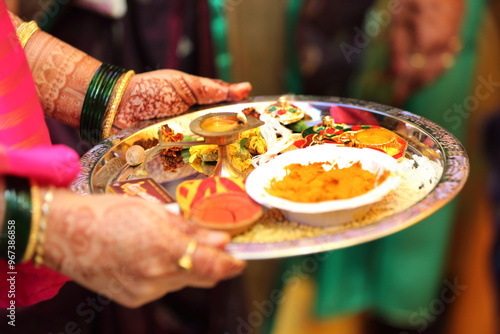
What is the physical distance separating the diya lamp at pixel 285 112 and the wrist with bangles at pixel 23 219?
55 centimetres

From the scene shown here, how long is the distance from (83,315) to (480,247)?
1.17 meters

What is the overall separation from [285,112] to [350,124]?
15 centimetres

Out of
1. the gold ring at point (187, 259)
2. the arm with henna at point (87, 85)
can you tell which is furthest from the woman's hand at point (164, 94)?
the gold ring at point (187, 259)

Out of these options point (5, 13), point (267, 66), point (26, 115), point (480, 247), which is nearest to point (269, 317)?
point (480, 247)

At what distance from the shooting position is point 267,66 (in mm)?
1348

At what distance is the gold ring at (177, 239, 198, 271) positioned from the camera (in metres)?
0.54

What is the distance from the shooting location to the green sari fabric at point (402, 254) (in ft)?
3.87

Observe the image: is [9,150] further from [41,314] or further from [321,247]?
[41,314]

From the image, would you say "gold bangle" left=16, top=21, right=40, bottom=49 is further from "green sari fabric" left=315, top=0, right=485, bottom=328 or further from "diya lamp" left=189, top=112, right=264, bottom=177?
"green sari fabric" left=315, top=0, right=485, bottom=328

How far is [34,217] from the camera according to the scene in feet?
1.87

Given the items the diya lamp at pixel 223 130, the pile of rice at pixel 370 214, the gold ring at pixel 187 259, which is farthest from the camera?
the diya lamp at pixel 223 130

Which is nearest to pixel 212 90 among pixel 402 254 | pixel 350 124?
pixel 350 124

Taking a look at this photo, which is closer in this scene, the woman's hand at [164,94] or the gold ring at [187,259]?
the gold ring at [187,259]

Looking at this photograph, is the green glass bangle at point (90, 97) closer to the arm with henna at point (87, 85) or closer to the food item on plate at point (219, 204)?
the arm with henna at point (87, 85)
